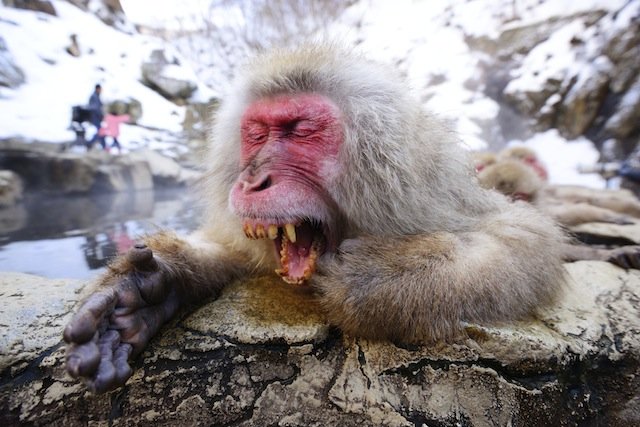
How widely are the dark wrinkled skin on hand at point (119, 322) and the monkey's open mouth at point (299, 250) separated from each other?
1.46 feet

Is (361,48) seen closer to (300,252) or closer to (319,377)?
(300,252)

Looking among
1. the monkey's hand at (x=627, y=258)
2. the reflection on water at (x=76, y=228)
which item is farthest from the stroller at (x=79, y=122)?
the monkey's hand at (x=627, y=258)

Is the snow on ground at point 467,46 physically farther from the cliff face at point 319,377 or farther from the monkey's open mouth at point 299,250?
the monkey's open mouth at point 299,250

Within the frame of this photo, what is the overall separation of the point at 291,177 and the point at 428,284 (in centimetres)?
64

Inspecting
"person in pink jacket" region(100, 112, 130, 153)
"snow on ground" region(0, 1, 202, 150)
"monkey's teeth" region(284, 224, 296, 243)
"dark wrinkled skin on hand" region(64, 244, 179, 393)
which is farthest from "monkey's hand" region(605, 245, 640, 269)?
"person in pink jacket" region(100, 112, 130, 153)

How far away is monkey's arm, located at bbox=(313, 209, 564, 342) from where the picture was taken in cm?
139

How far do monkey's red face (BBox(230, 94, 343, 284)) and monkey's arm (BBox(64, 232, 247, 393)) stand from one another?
37 centimetres

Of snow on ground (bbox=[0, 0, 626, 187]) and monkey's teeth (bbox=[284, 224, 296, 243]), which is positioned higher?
snow on ground (bbox=[0, 0, 626, 187])

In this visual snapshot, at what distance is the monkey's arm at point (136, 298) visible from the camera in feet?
3.58

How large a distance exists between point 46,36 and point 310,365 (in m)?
3.33

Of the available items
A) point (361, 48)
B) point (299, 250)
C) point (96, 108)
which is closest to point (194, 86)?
point (96, 108)

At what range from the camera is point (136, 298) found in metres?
1.41

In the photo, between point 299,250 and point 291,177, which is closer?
point 291,177

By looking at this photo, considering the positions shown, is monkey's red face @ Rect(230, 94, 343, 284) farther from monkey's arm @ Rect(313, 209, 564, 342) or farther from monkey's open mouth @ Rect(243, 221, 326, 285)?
monkey's arm @ Rect(313, 209, 564, 342)
